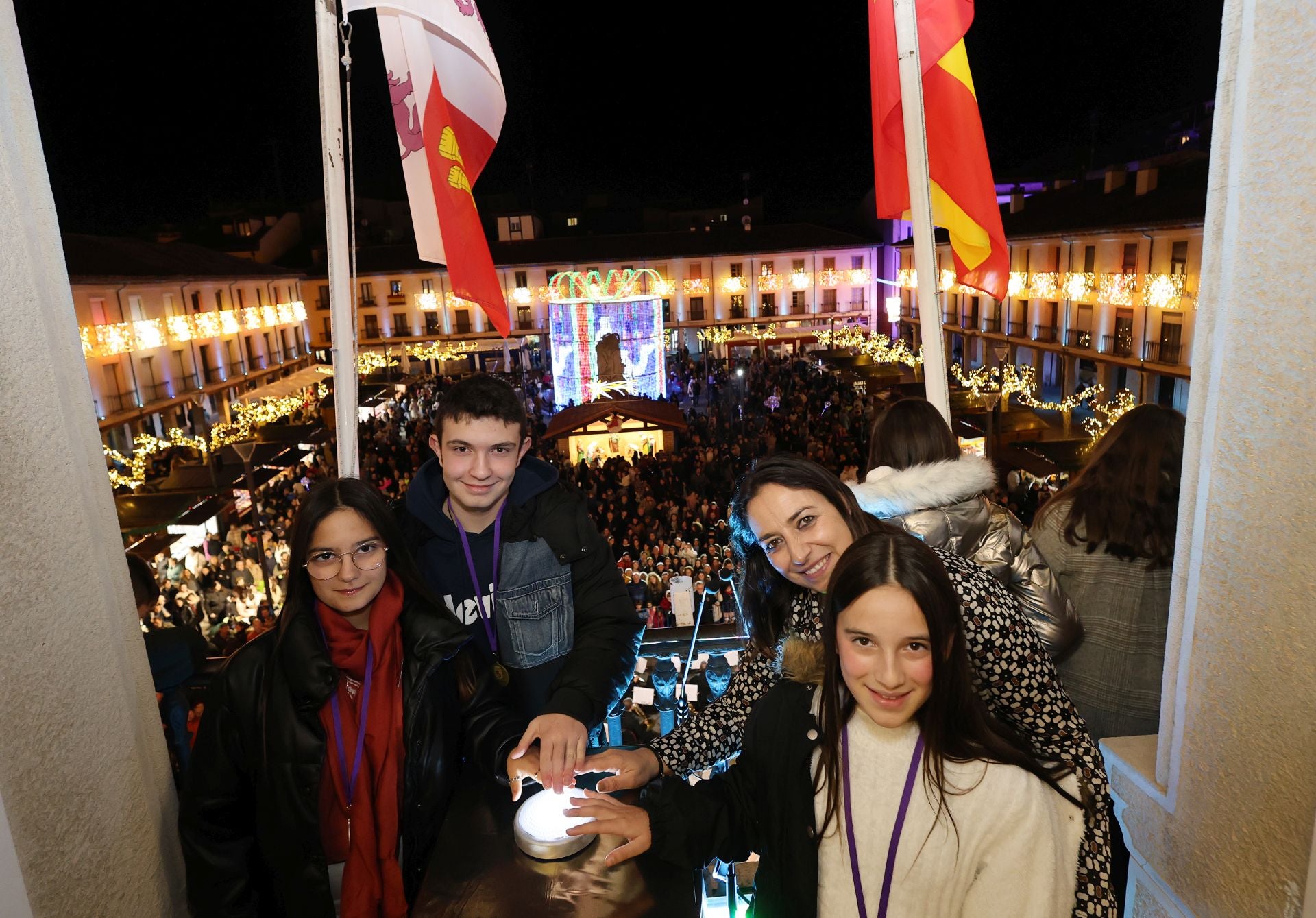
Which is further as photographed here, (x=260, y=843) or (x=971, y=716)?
(x=260, y=843)

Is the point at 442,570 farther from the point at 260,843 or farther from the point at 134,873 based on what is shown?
the point at 134,873

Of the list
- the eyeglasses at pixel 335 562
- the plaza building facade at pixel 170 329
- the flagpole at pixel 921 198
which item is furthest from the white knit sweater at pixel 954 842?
the plaza building facade at pixel 170 329

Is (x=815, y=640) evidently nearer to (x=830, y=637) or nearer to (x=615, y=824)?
(x=830, y=637)

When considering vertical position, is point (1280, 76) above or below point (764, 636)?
above

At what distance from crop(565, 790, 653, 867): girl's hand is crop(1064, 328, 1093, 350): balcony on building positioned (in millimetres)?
32776

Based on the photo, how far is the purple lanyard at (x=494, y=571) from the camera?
2715 mm

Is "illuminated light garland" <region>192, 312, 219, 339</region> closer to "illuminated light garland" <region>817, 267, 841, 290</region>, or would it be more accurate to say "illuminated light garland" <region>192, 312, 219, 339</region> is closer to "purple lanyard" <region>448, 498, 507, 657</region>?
"illuminated light garland" <region>817, 267, 841, 290</region>

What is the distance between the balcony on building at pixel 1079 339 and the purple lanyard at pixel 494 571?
106 ft

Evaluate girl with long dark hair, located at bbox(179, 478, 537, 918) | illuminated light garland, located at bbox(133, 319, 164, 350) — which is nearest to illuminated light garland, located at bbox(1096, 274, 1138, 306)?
girl with long dark hair, located at bbox(179, 478, 537, 918)

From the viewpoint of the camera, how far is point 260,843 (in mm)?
2168

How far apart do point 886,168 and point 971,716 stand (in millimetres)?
3428

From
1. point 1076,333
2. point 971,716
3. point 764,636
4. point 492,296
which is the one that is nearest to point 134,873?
point 764,636

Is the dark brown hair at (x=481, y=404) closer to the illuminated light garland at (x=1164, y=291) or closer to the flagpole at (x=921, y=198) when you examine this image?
the flagpole at (x=921, y=198)

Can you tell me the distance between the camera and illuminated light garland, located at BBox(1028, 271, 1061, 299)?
1230 inches
